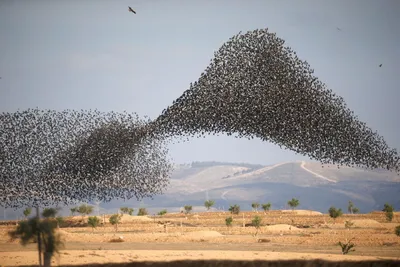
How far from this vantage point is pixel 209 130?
175 ft

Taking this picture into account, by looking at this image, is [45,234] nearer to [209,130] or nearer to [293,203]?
[209,130]

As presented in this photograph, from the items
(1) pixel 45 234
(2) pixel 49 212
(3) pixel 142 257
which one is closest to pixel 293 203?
(3) pixel 142 257

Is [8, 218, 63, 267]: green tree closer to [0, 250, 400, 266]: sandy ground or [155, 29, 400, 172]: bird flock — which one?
[0, 250, 400, 266]: sandy ground

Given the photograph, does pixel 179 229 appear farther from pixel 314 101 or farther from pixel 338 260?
pixel 338 260

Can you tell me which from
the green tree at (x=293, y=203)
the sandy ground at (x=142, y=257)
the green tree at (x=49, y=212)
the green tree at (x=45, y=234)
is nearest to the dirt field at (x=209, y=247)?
the sandy ground at (x=142, y=257)

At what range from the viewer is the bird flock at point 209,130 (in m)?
51.1

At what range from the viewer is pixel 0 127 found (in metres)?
62.8

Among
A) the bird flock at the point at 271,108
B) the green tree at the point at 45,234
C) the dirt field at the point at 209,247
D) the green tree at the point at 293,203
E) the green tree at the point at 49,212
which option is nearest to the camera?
the green tree at the point at 45,234

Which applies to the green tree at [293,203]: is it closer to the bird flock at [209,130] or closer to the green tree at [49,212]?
the bird flock at [209,130]

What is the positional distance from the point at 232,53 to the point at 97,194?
68.7ft

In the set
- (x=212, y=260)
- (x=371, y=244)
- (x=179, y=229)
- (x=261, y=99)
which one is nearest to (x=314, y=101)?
(x=261, y=99)

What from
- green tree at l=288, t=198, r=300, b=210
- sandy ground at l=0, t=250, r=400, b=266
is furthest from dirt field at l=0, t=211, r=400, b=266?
green tree at l=288, t=198, r=300, b=210

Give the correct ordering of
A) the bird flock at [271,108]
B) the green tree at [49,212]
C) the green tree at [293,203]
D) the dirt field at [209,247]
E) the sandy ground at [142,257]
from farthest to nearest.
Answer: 1. the green tree at [293,203]
2. the bird flock at [271,108]
3. the dirt field at [209,247]
4. the sandy ground at [142,257]
5. the green tree at [49,212]

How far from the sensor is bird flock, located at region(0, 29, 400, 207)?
51125 millimetres
